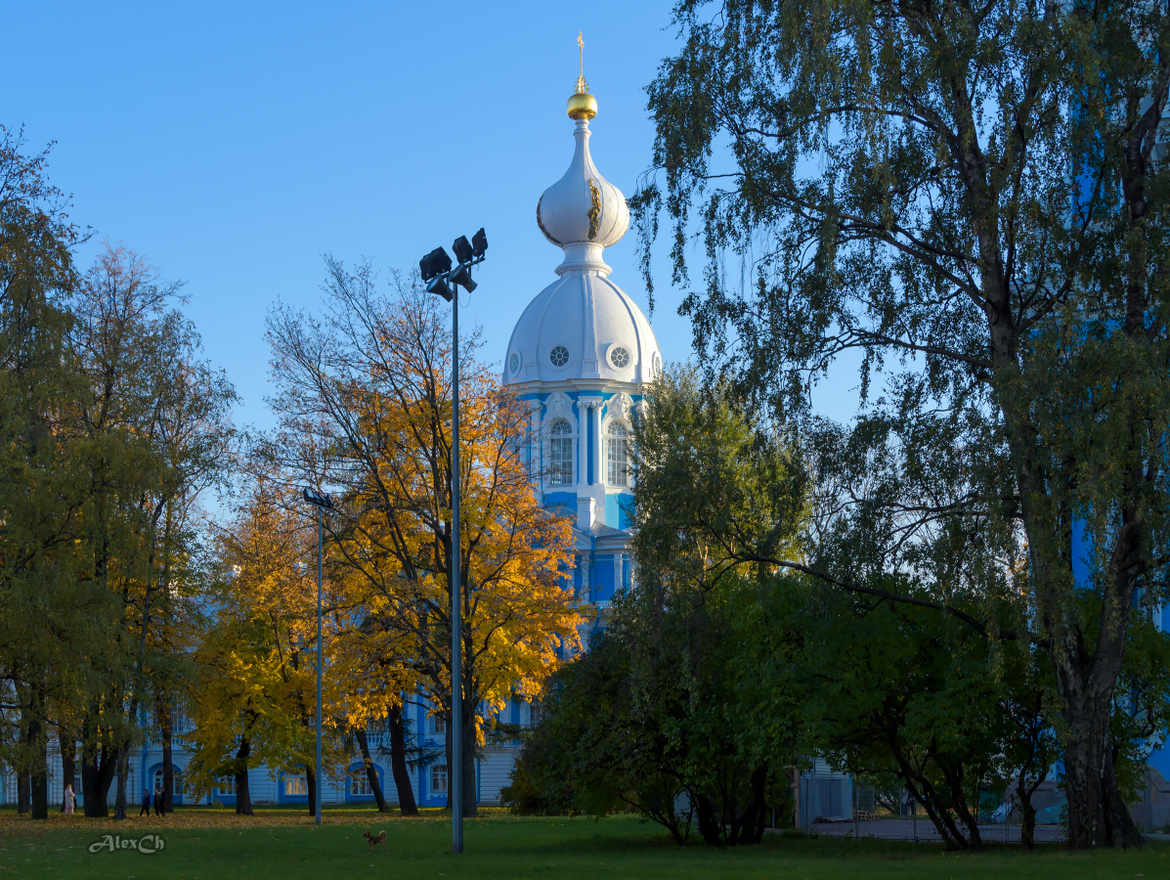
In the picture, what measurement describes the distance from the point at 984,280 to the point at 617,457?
134 feet

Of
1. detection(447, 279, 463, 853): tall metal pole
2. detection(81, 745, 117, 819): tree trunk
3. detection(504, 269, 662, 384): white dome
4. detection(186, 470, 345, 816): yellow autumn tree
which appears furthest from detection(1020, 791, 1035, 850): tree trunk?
detection(504, 269, 662, 384): white dome

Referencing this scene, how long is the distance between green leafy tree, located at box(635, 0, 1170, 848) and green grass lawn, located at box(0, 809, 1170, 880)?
2.46 m

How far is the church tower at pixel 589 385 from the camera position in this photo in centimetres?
5703

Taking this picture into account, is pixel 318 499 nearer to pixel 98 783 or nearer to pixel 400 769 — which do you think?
pixel 400 769

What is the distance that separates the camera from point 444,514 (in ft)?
101

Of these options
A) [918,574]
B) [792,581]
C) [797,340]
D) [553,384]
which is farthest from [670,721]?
[553,384]

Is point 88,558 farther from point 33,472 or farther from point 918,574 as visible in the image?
point 918,574

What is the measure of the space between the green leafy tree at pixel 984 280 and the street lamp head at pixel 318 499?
39.9 feet

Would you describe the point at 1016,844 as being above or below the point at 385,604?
below

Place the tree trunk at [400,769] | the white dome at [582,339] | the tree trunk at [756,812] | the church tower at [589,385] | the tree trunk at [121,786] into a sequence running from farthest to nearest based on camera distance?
the white dome at [582,339] → the church tower at [589,385] → the tree trunk at [400,769] → the tree trunk at [121,786] → the tree trunk at [756,812]

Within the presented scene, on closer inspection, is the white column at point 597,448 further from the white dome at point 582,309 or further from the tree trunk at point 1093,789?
the tree trunk at point 1093,789

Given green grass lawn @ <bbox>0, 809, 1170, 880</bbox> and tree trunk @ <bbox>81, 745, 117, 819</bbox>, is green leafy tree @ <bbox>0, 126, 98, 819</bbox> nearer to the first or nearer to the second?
green grass lawn @ <bbox>0, 809, 1170, 880</bbox>

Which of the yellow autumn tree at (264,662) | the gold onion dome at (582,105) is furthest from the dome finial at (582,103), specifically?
the yellow autumn tree at (264,662)

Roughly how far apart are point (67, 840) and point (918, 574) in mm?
15411
